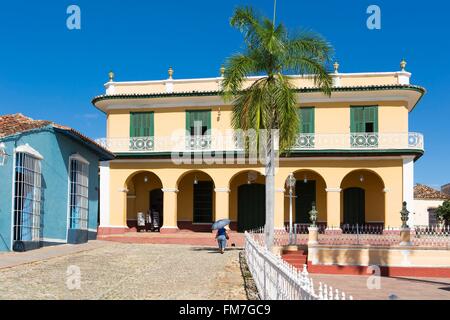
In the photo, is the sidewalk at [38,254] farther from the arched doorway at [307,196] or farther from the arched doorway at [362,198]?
the arched doorway at [362,198]

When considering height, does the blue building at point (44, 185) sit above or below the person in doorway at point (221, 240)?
above

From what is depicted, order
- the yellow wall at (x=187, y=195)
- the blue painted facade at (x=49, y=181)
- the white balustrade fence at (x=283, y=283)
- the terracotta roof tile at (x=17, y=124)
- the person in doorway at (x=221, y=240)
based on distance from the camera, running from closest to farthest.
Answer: the white balustrade fence at (x=283, y=283)
the blue painted facade at (x=49, y=181)
the terracotta roof tile at (x=17, y=124)
the person in doorway at (x=221, y=240)
the yellow wall at (x=187, y=195)

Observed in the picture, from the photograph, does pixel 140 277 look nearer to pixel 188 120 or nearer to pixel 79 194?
pixel 79 194

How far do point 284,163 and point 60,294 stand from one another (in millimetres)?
17271

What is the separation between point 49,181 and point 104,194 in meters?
9.46

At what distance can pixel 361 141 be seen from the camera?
26.2 m

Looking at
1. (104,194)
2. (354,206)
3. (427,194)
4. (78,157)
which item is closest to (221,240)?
(78,157)

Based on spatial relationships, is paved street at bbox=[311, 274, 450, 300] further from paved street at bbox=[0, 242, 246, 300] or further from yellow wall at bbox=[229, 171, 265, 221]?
yellow wall at bbox=[229, 171, 265, 221]

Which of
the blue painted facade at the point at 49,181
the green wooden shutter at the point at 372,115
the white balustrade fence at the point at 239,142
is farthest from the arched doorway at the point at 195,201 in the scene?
the green wooden shutter at the point at 372,115

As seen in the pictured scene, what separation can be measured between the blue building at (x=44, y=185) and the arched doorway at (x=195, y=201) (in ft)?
22.8

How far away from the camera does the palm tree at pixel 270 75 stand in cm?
1706

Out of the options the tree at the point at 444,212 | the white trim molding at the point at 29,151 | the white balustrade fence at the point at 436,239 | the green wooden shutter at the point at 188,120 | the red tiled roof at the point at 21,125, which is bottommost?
the white balustrade fence at the point at 436,239
